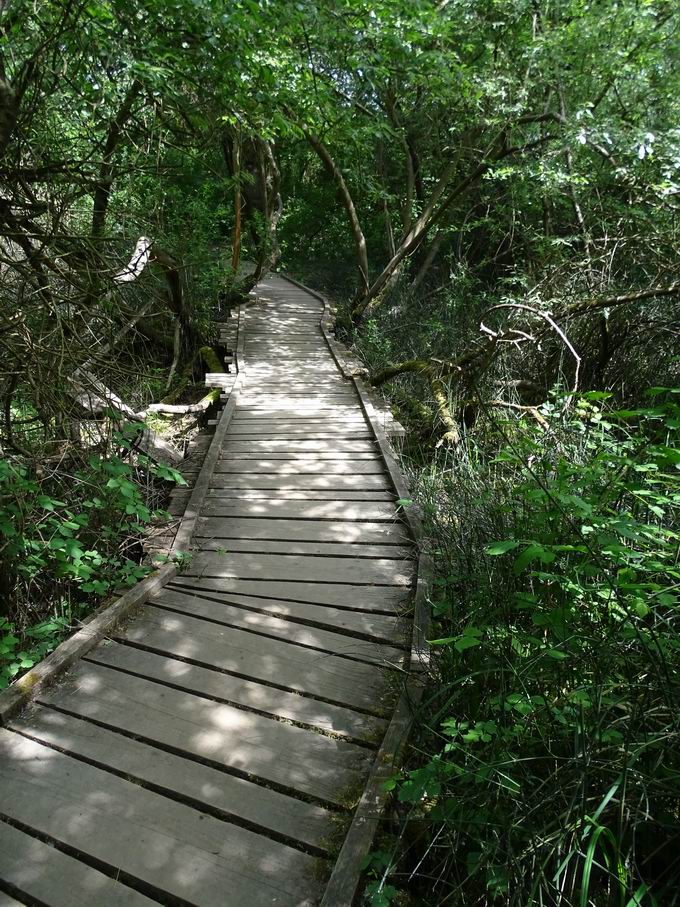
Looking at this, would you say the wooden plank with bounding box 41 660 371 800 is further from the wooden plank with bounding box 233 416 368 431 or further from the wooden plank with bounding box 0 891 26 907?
the wooden plank with bounding box 233 416 368 431

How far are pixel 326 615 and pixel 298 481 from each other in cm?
186

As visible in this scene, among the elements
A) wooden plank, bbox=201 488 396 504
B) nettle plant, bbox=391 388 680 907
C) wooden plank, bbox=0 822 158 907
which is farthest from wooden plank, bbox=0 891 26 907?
wooden plank, bbox=201 488 396 504

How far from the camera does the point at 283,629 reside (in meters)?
3.11

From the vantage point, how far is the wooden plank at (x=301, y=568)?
3572mm

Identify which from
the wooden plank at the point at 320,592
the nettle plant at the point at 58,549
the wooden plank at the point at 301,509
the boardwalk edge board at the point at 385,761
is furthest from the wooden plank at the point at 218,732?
the wooden plank at the point at 301,509

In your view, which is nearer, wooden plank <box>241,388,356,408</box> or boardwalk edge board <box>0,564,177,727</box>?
boardwalk edge board <box>0,564,177,727</box>

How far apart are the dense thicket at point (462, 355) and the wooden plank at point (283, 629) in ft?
1.18

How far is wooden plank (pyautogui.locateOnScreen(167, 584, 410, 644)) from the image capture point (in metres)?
3.06

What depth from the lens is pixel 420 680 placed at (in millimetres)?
2605

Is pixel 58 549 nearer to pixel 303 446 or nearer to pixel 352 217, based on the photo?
pixel 303 446

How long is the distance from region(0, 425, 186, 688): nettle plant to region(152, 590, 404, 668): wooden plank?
0.35m

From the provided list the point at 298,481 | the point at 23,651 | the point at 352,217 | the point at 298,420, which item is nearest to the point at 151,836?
the point at 23,651

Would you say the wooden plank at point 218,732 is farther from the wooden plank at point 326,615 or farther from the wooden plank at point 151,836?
the wooden plank at point 326,615

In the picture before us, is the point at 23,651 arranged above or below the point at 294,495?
below
